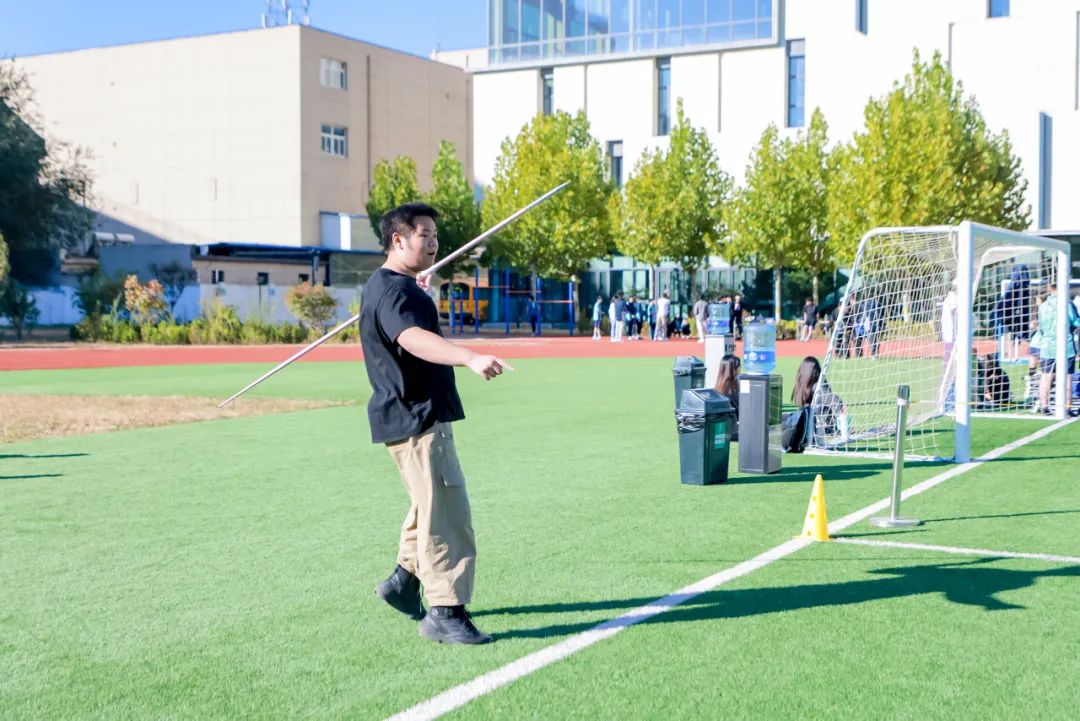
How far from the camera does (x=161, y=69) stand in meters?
65.5

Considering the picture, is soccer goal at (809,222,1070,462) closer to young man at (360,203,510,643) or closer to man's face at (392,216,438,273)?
young man at (360,203,510,643)

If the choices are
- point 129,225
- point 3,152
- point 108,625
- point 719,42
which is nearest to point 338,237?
point 129,225

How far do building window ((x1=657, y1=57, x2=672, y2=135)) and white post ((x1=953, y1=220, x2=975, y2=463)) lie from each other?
50939 mm

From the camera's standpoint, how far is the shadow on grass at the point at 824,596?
606 centimetres

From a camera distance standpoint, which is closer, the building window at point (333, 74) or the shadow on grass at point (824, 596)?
the shadow on grass at point (824, 596)

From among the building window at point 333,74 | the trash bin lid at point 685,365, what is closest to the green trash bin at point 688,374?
the trash bin lid at point 685,365

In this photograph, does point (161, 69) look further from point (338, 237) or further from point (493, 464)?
point (493, 464)

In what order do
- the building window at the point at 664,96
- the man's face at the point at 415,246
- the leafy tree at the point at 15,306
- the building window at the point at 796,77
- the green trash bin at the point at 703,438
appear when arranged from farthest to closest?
the building window at the point at 664,96 → the building window at the point at 796,77 → the leafy tree at the point at 15,306 → the green trash bin at the point at 703,438 → the man's face at the point at 415,246

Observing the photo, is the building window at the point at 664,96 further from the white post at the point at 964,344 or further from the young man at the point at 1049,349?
the white post at the point at 964,344

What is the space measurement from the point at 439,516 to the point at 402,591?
577 mm

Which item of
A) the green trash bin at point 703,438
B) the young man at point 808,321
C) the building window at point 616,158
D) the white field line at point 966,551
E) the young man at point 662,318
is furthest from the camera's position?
the building window at point 616,158

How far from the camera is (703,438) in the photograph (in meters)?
10.4

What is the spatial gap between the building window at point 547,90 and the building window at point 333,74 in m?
10.6

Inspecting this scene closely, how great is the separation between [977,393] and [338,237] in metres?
49.2
